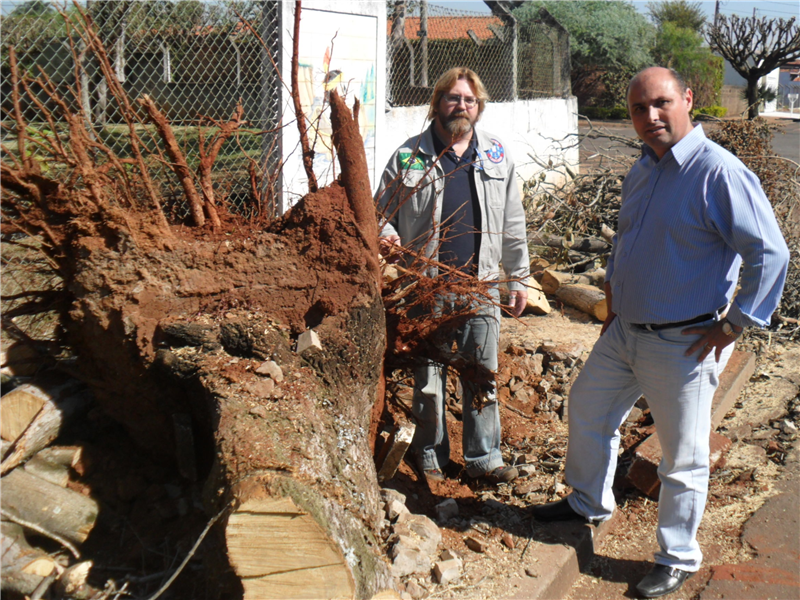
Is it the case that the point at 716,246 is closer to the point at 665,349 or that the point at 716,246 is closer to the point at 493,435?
the point at 665,349

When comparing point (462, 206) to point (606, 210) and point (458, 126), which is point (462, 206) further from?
point (606, 210)

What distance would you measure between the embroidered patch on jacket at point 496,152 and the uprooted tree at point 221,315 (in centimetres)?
85

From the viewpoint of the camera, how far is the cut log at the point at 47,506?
97.4 inches

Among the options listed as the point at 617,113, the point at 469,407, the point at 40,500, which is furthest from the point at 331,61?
the point at 617,113

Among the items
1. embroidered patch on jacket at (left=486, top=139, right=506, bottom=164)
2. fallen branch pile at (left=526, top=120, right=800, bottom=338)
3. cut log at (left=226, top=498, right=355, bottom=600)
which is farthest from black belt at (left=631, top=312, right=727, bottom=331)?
fallen branch pile at (left=526, top=120, right=800, bottom=338)

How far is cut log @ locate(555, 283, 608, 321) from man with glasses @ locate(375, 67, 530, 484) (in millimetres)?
2735

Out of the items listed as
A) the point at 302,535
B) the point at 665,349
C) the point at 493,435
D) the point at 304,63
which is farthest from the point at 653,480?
the point at 304,63

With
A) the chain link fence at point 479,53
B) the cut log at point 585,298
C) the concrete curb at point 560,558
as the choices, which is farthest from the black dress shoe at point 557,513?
the chain link fence at point 479,53

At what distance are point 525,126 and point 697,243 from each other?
8530 millimetres

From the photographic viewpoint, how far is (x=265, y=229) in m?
2.81

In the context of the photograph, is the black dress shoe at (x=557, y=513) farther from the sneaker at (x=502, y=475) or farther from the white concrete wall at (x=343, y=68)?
the white concrete wall at (x=343, y=68)

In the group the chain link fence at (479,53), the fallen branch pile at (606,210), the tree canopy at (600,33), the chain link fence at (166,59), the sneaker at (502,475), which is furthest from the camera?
the tree canopy at (600,33)

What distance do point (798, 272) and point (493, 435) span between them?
4205 millimetres

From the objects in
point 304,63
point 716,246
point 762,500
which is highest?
point 304,63
